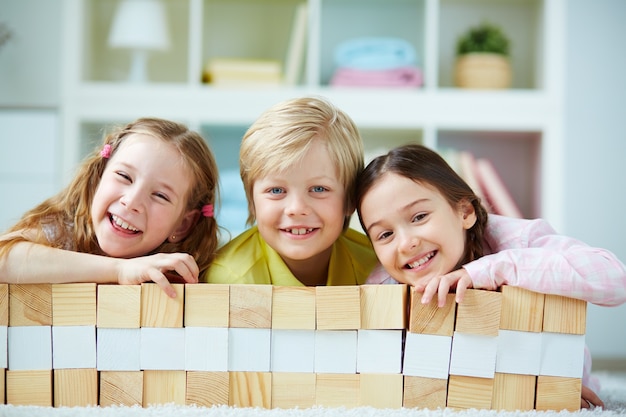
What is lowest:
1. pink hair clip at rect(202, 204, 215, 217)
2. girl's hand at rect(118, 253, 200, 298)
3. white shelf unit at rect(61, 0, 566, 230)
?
girl's hand at rect(118, 253, 200, 298)

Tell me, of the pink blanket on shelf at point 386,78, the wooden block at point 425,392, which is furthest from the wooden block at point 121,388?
the pink blanket on shelf at point 386,78

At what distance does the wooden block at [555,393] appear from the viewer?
0.93 meters

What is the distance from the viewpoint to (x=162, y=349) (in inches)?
36.9

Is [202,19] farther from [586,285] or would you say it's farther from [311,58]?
[586,285]

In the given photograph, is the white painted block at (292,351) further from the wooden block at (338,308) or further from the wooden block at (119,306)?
the wooden block at (119,306)

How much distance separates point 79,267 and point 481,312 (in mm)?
568

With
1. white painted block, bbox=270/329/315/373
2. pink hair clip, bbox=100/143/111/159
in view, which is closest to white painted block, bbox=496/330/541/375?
white painted block, bbox=270/329/315/373

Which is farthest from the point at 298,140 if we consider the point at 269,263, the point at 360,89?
the point at 360,89

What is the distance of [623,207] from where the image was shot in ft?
8.66

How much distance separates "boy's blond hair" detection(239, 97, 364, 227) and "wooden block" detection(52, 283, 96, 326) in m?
0.36

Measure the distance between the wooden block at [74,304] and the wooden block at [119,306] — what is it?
0.04ft

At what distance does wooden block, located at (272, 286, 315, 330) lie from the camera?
0.93m

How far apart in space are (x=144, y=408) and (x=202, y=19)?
7.15 ft

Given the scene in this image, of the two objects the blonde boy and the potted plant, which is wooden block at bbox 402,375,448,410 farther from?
the potted plant
